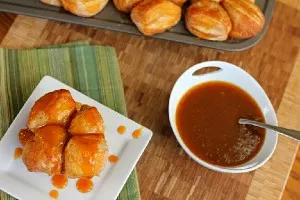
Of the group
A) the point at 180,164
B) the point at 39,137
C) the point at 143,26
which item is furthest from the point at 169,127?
the point at 39,137

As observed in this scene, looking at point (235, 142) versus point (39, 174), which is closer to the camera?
point (39, 174)

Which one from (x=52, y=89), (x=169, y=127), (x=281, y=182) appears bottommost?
(x=281, y=182)

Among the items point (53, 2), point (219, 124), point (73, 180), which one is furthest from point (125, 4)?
point (73, 180)

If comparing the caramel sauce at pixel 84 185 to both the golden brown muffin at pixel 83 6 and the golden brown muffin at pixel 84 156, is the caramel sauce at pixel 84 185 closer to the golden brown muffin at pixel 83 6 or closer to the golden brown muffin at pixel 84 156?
the golden brown muffin at pixel 84 156

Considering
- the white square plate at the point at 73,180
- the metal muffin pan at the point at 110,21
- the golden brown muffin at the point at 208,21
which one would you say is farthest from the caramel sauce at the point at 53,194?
the golden brown muffin at the point at 208,21

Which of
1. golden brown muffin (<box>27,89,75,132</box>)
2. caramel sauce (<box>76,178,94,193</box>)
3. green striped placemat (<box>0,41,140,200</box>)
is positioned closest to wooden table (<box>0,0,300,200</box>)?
green striped placemat (<box>0,41,140,200</box>)

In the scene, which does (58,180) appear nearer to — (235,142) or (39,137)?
(39,137)

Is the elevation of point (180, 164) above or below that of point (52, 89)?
below
